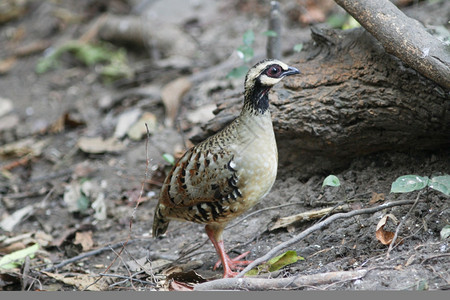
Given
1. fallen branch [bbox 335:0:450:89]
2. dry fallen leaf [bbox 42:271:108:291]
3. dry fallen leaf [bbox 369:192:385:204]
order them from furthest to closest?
dry fallen leaf [bbox 42:271:108:291]
dry fallen leaf [bbox 369:192:385:204]
fallen branch [bbox 335:0:450:89]

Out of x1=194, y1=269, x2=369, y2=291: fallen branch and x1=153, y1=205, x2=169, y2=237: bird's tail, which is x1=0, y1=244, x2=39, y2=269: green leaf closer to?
x1=153, y1=205, x2=169, y2=237: bird's tail

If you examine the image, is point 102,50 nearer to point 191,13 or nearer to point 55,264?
point 191,13

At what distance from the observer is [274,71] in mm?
4410

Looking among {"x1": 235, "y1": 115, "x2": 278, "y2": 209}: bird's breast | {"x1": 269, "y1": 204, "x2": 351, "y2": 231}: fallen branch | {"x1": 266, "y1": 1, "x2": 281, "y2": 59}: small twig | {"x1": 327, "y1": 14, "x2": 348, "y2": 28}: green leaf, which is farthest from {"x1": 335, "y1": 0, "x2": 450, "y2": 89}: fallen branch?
{"x1": 327, "y1": 14, "x2": 348, "y2": 28}: green leaf

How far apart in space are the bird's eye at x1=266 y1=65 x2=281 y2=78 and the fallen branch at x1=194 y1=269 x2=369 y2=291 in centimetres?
154

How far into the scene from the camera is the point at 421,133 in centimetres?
459

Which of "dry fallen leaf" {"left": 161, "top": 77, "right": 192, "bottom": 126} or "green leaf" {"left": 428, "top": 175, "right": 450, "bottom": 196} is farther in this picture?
"dry fallen leaf" {"left": 161, "top": 77, "right": 192, "bottom": 126}

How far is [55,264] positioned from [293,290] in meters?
2.83

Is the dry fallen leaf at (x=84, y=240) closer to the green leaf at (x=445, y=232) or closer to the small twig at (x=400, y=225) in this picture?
the small twig at (x=400, y=225)

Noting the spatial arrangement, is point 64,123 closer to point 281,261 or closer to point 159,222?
point 159,222

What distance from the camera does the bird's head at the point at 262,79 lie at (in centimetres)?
440

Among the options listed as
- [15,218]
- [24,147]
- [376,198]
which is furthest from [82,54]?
[376,198]

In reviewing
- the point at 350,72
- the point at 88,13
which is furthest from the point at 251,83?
the point at 88,13

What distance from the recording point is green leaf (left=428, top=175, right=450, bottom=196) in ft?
12.7
